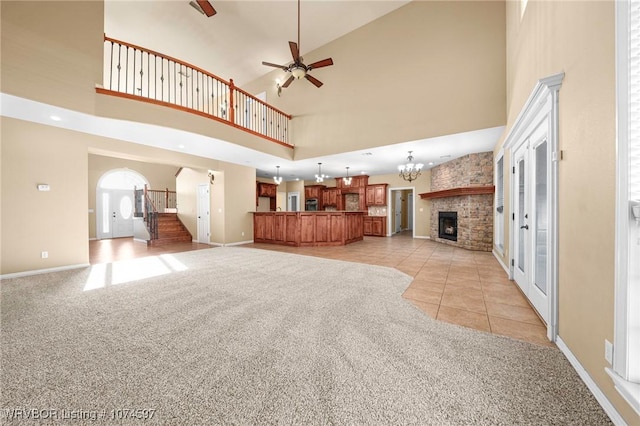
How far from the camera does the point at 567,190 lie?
180 cm

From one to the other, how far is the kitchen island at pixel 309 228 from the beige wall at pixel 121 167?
7.18 meters

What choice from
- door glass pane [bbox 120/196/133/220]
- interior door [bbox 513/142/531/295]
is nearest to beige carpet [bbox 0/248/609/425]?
interior door [bbox 513/142/531/295]

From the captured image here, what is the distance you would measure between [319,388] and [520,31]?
5.38 metres

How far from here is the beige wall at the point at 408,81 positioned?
4.66 meters

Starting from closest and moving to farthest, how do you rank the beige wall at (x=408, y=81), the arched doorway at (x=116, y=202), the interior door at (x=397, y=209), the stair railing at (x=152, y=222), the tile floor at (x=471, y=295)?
the tile floor at (x=471, y=295) → the beige wall at (x=408, y=81) → the stair railing at (x=152, y=222) → the arched doorway at (x=116, y=202) → the interior door at (x=397, y=209)

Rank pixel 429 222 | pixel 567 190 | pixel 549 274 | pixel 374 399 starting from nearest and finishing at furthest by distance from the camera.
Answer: pixel 374 399 < pixel 567 190 < pixel 549 274 < pixel 429 222

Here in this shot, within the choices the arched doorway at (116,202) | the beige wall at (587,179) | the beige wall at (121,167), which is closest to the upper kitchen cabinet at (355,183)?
the beige wall at (587,179)

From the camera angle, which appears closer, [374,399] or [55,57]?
[374,399]

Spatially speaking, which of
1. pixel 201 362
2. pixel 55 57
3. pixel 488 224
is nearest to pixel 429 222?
pixel 488 224

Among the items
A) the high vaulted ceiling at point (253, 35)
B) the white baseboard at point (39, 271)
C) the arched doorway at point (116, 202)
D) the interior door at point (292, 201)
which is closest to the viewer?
the white baseboard at point (39, 271)

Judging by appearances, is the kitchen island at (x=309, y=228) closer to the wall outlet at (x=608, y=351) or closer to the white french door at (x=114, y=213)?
the wall outlet at (x=608, y=351)

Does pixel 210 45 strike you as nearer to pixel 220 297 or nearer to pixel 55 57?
pixel 55 57

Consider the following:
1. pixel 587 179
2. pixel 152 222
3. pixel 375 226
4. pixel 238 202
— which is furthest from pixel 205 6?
pixel 375 226

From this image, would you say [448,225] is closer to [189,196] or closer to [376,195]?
[376,195]
